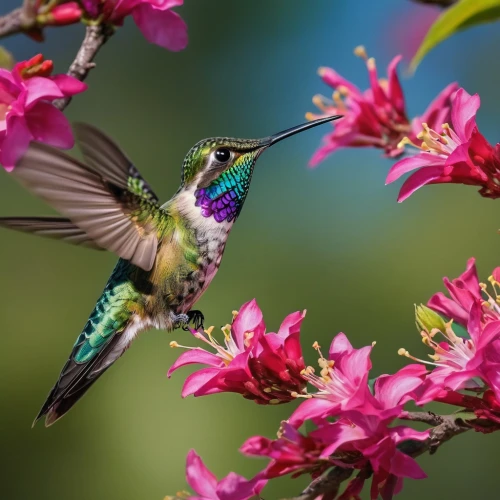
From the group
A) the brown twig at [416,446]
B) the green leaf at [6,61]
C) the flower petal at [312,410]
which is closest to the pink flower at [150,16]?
the green leaf at [6,61]

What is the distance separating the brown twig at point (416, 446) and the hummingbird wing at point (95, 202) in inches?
29.8

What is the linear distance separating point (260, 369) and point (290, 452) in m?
0.21

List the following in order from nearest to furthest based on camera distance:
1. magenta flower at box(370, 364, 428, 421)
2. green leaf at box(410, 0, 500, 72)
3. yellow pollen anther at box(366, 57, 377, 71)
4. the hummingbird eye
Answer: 1. magenta flower at box(370, 364, 428, 421)
2. green leaf at box(410, 0, 500, 72)
3. the hummingbird eye
4. yellow pollen anther at box(366, 57, 377, 71)

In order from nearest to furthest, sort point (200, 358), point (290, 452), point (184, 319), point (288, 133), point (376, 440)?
point (376, 440) < point (290, 452) < point (200, 358) < point (184, 319) < point (288, 133)

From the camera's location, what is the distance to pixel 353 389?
1762 mm

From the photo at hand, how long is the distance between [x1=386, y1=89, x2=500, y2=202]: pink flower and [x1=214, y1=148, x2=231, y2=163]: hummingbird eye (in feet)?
1.75

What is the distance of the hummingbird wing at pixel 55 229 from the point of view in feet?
6.53

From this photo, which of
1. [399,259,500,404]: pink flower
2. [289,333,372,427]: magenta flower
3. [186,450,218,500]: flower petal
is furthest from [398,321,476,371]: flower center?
[186,450,218,500]: flower petal

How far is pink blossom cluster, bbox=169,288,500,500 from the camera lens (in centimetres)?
167

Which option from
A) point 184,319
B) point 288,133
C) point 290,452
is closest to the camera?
point 290,452

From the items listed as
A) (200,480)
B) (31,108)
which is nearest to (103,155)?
(31,108)

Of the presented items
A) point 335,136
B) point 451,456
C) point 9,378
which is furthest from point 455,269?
point 9,378

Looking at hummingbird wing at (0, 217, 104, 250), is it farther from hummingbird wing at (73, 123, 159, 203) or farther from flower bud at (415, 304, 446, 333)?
flower bud at (415, 304, 446, 333)

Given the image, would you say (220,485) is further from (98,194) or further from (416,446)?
(98,194)
